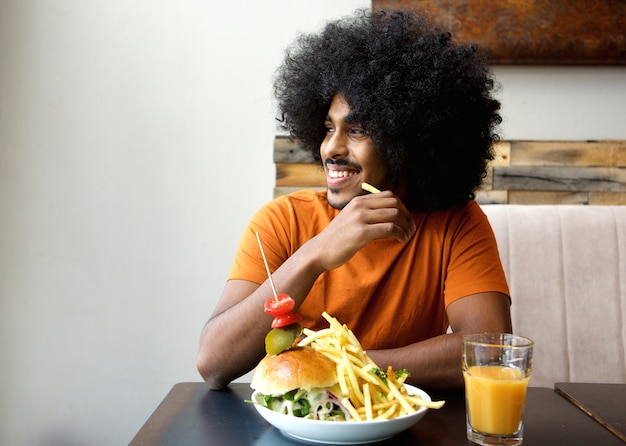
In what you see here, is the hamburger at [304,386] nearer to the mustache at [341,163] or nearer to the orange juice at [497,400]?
the orange juice at [497,400]

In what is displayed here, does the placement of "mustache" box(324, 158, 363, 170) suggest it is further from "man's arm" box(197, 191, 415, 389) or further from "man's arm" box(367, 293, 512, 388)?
"man's arm" box(367, 293, 512, 388)

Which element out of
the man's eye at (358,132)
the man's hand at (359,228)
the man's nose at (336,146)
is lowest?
the man's hand at (359,228)

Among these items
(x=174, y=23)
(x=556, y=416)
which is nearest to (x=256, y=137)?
(x=174, y=23)

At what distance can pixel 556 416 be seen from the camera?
113 centimetres

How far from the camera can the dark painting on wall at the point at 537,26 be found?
229 centimetres

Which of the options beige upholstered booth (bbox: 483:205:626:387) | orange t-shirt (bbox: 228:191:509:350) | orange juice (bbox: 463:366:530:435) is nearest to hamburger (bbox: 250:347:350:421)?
orange juice (bbox: 463:366:530:435)

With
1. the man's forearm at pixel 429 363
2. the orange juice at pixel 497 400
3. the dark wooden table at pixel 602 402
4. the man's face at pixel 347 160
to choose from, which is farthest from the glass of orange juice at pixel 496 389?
the man's face at pixel 347 160

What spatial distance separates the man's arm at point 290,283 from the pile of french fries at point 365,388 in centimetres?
37

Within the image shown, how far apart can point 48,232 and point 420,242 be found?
56.5 inches

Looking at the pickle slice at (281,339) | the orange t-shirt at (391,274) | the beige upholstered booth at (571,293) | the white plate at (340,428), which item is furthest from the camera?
the beige upholstered booth at (571,293)

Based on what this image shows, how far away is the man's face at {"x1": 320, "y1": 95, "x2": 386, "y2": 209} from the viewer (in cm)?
162

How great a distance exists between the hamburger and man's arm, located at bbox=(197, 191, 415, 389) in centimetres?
38

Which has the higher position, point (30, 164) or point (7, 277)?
point (30, 164)

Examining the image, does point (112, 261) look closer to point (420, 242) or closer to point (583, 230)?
point (420, 242)
